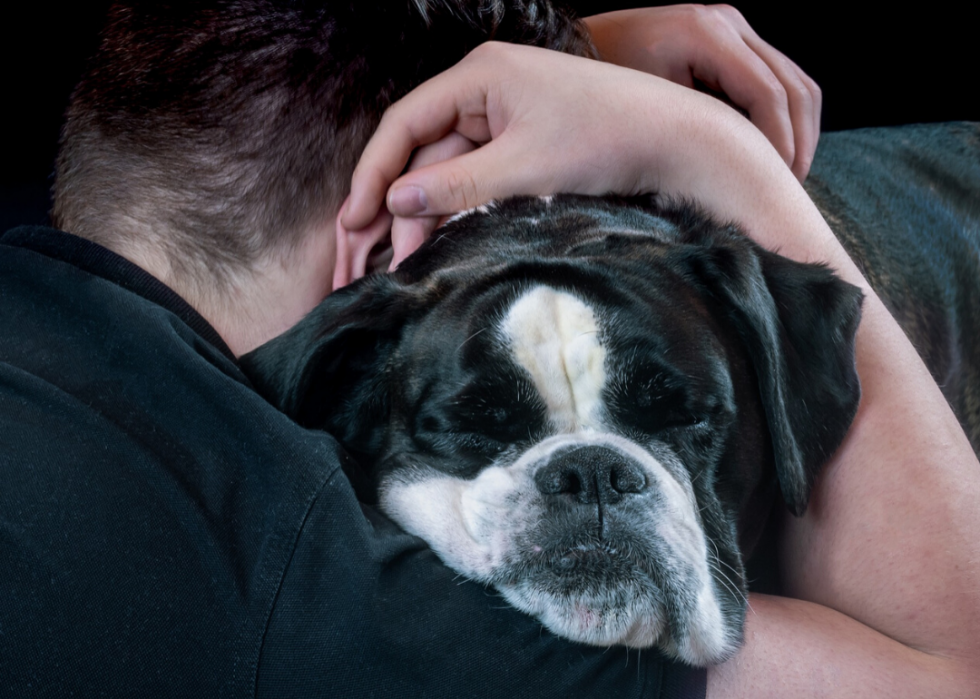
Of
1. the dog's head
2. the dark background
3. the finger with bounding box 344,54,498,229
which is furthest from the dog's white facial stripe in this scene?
the dark background

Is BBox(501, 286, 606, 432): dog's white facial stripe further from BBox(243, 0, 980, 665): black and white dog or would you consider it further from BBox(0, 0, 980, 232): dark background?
BBox(0, 0, 980, 232): dark background

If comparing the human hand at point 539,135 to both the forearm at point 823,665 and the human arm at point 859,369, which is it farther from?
the forearm at point 823,665

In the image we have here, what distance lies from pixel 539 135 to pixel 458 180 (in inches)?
4.6

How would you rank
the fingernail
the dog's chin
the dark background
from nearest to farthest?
1. the dog's chin
2. the fingernail
3. the dark background

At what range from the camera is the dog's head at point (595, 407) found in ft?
2.75

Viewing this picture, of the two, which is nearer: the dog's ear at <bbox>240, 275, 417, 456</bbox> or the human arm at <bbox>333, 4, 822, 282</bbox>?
Answer: the dog's ear at <bbox>240, 275, 417, 456</bbox>

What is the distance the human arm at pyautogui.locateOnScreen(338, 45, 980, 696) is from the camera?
34.1 inches

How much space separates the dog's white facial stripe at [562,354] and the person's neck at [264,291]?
0.37m

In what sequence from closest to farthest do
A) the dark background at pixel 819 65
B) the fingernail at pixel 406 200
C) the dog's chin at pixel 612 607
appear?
1. the dog's chin at pixel 612 607
2. the fingernail at pixel 406 200
3. the dark background at pixel 819 65

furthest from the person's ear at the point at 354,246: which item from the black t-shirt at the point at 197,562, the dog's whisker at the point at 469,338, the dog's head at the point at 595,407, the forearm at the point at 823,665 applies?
the forearm at the point at 823,665

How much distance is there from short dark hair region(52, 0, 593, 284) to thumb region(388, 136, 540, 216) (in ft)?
0.45

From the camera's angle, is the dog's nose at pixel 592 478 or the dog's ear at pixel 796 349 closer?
the dog's nose at pixel 592 478

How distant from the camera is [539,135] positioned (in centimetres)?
114

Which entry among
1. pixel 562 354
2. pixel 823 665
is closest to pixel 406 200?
pixel 562 354
